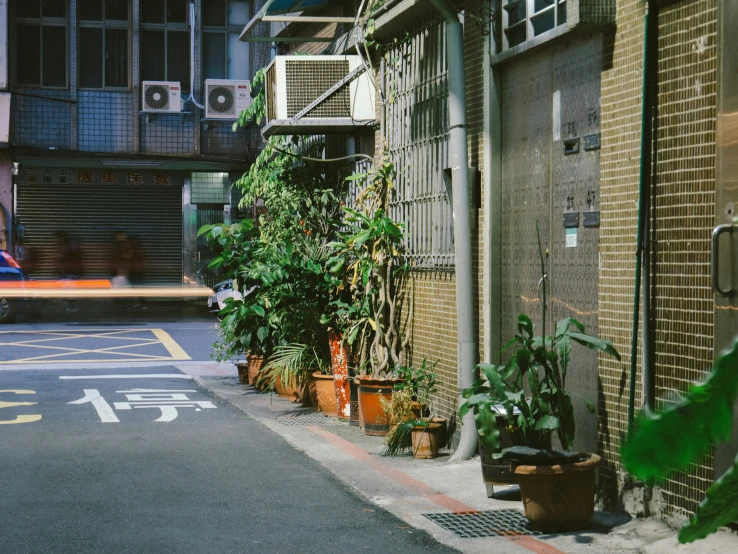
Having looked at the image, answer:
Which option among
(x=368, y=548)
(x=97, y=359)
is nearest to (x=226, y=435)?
(x=368, y=548)

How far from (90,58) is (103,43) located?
552 mm

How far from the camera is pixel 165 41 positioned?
97.9ft

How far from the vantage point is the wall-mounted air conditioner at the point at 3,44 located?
2758 centimetres

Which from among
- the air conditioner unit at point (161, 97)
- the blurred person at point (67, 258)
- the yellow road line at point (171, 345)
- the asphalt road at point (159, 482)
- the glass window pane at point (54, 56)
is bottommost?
the yellow road line at point (171, 345)

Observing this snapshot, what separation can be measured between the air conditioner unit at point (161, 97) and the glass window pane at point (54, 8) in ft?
10.0

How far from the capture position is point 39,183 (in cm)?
2953

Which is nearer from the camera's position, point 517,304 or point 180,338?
point 517,304

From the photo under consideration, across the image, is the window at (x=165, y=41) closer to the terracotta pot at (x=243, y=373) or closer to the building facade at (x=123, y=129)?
the building facade at (x=123, y=129)

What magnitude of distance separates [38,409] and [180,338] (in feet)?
31.8

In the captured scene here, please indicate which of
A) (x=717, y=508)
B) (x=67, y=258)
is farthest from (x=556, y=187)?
(x=67, y=258)

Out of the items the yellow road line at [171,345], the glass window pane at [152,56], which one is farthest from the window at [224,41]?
the yellow road line at [171,345]

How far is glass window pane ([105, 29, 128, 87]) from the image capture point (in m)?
29.5

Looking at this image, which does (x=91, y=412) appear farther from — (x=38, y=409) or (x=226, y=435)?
(x=226, y=435)

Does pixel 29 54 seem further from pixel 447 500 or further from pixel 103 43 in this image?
pixel 447 500
